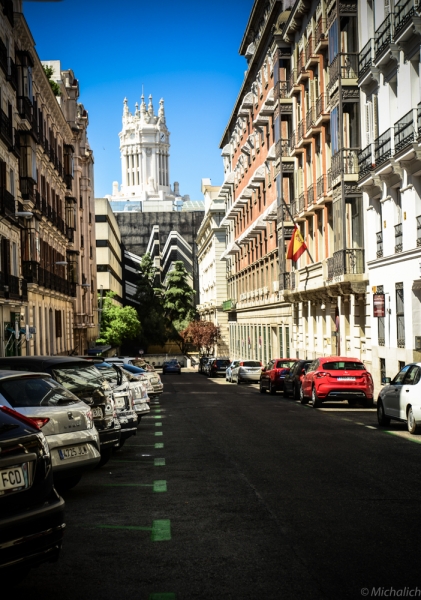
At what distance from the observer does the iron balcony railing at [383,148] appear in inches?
1227

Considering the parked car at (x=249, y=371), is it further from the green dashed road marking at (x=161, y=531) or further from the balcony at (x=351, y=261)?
the green dashed road marking at (x=161, y=531)

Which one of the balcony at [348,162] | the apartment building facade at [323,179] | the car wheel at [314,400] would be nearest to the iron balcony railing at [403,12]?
the apartment building facade at [323,179]

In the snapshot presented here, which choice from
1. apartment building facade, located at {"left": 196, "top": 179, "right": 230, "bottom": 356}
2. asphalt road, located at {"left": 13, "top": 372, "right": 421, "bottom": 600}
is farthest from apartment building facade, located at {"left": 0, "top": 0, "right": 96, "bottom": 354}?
apartment building facade, located at {"left": 196, "top": 179, "right": 230, "bottom": 356}

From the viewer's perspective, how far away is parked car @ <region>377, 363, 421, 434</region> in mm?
17688

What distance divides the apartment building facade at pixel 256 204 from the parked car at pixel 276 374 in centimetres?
1472

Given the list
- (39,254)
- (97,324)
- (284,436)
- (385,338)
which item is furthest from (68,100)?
(284,436)

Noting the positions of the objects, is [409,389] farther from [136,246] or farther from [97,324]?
[136,246]

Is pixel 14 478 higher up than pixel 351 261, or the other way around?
pixel 351 261

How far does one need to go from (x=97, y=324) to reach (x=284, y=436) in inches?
2640

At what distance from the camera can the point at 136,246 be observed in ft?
478

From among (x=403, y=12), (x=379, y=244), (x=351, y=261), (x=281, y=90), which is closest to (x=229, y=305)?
(x=281, y=90)

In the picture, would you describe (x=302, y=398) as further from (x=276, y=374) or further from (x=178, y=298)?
(x=178, y=298)

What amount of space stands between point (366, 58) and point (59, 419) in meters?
27.9

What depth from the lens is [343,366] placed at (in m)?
26.8
